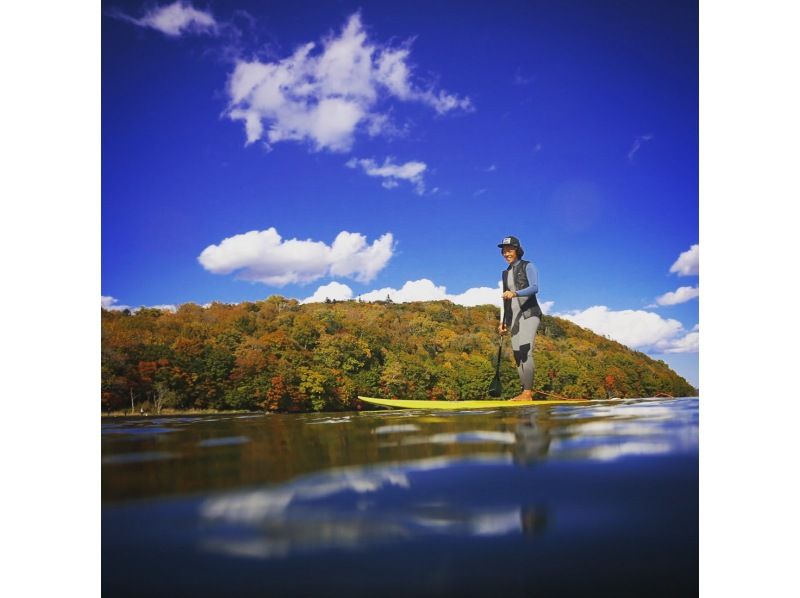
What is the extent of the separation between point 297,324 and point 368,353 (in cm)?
93

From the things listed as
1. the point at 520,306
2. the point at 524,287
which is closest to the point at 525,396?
the point at 520,306

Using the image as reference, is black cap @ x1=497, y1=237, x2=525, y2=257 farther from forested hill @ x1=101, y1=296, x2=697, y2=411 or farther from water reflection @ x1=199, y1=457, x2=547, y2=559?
water reflection @ x1=199, y1=457, x2=547, y2=559

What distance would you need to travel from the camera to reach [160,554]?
3.60 metres

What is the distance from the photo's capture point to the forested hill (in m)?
5.70

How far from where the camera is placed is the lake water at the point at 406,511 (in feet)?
11.2

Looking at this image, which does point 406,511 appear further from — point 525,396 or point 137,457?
point 137,457

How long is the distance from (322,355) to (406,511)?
251 centimetres

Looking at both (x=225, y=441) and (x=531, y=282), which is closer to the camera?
(x=225, y=441)

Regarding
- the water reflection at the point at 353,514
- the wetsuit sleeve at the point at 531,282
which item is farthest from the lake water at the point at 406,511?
the wetsuit sleeve at the point at 531,282

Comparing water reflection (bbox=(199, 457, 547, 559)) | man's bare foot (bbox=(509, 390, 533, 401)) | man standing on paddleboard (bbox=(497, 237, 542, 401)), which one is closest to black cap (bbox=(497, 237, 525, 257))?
man standing on paddleboard (bbox=(497, 237, 542, 401))

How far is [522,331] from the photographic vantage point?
5.39 m

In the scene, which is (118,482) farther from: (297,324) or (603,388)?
(603,388)

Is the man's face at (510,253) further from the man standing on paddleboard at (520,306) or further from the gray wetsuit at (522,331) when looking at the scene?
the gray wetsuit at (522,331)

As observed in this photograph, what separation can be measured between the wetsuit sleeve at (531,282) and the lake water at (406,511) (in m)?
1.35
